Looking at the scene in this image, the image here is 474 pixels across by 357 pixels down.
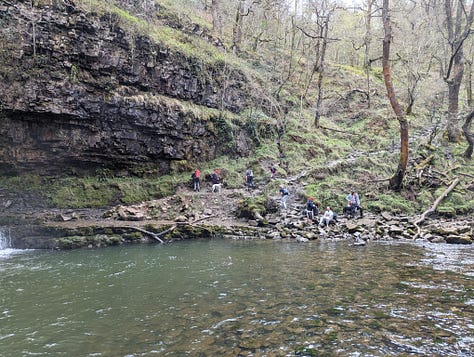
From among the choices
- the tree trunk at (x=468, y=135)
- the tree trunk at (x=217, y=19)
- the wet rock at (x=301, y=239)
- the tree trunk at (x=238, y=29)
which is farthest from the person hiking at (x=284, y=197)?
the tree trunk at (x=217, y=19)

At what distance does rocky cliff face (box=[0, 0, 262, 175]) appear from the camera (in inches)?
651

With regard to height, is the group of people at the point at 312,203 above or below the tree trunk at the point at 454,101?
below

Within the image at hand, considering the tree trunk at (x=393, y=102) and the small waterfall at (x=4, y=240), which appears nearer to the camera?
the small waterfall at (x=4, y=240)

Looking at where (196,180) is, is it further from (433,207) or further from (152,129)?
(433,207)

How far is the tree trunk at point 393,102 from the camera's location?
51.7 ft

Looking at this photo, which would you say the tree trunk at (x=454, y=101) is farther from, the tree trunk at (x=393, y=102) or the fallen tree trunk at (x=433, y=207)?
the tree trunk at (x=393, y=102)

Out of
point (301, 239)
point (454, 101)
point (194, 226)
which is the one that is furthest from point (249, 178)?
point (454, 101)

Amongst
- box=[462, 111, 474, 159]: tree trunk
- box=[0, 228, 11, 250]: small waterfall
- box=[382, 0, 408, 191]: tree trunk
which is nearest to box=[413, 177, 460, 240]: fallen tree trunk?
box=[382, 0, 408, 191]: tree trunk

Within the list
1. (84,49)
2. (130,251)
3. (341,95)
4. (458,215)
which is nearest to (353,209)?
(458,215)

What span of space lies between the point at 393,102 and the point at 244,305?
14.6 metres

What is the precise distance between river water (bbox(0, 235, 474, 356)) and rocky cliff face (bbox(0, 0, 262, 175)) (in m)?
8.82

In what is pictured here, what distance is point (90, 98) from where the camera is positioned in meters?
18.1

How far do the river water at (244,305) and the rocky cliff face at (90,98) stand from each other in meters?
8.82

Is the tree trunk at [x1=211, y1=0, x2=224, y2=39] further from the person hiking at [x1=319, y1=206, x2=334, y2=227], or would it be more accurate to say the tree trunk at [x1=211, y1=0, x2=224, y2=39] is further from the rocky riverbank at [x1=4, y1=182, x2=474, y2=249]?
the person hiking at [x1=319, y1=206, x2=334, y2=227]
